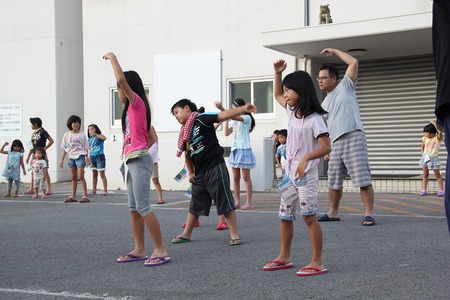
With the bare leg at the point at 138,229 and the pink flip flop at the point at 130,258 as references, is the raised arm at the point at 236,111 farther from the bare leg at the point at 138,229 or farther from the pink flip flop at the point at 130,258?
the pink flip flop at the point at 130,258

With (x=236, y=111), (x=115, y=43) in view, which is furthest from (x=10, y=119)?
(x=236, y=111)

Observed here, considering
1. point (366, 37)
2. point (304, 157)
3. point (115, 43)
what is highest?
point (115, 43)

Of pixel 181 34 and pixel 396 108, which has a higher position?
pixel 181 34

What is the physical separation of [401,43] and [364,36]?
1.25 metres

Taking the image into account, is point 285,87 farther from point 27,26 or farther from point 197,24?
point 27,26

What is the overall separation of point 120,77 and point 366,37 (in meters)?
8.59

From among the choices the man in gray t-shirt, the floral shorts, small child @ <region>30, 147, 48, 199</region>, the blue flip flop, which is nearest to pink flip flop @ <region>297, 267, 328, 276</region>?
the floral shorts

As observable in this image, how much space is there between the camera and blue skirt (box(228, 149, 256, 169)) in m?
10.4

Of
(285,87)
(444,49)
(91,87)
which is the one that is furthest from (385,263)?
(91,87)

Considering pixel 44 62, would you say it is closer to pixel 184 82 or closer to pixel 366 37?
pixel 184 82

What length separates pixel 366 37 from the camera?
13203 millimetres

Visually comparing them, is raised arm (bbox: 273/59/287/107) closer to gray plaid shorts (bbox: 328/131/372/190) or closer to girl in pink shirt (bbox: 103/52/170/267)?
girl in pink shirt (bbox: 103/52/170/267)

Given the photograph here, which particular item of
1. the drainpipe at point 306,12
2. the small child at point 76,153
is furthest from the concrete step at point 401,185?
the small child at point 76,153

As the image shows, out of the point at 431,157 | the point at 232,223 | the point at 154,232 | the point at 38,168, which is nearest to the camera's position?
the point at 154,232
